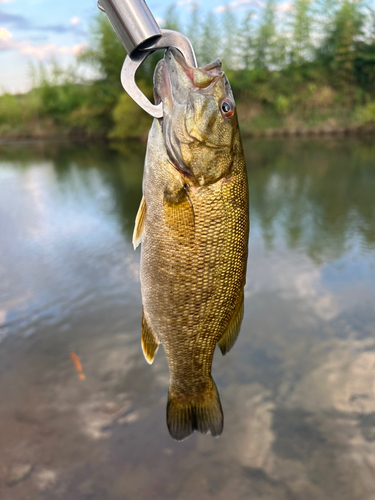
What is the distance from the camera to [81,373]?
5.20m

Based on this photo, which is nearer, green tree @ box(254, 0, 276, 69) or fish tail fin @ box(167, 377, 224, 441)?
fish tail fin @ box(167, 377, 224, 441)

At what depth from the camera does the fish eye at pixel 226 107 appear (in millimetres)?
1740

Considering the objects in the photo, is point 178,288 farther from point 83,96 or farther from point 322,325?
point 83,96

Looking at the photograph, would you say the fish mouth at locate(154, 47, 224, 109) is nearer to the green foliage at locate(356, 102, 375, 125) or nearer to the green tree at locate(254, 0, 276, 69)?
the green foliage at locate(356, 102, 375, 125)

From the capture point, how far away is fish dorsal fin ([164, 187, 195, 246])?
170cm

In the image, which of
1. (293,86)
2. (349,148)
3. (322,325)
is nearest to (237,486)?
(322,325)

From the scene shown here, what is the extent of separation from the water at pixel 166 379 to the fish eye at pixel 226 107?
11.1ft

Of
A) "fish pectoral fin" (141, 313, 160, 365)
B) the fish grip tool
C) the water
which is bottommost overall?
the water

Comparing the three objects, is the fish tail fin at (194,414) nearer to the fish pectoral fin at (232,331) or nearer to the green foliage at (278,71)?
the fish pectoral fin at (232,331)

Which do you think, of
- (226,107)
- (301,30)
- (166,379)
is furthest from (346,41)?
(226,107)

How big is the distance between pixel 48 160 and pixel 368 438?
26822 millimetres

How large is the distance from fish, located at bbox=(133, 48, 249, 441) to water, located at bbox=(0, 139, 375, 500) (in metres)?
2.64

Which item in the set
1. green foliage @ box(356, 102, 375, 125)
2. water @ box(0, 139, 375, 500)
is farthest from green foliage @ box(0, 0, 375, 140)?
water @ box(0, 139, 375, 500)

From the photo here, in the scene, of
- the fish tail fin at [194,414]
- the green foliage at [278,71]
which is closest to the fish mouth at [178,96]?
the fish tail fin at [194,414]
